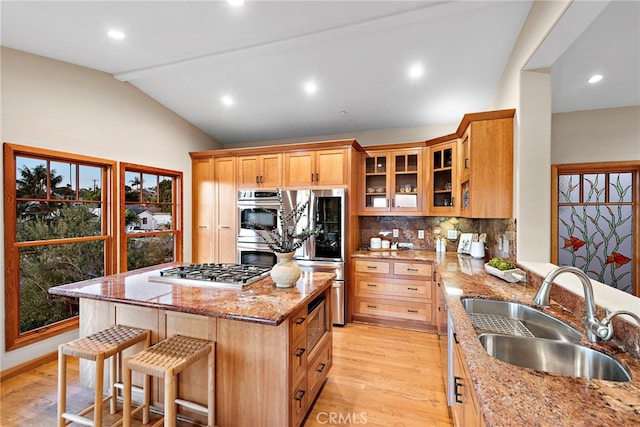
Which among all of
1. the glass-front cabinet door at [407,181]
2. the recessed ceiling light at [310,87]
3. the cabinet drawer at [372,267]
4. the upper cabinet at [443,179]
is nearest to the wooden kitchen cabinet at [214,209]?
the recessed ceiling light at [310,87]

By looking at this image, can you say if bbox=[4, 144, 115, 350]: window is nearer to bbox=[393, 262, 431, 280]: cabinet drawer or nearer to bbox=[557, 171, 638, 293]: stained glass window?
bbox=[393, 262, 431, 280]: cabinet drawer

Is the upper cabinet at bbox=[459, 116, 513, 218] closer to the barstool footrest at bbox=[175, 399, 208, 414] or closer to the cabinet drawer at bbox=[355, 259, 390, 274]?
the cabinet drawer at bbox=[355, 259, 390, 274]

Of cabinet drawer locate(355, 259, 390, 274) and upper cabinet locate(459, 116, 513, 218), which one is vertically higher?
upper cabinet locate(459, 116, 513, 218)

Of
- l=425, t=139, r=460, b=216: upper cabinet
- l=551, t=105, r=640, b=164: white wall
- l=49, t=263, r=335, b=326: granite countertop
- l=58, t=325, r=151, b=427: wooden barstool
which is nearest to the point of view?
l=49, t=263, r=335, b=326: granite countertop

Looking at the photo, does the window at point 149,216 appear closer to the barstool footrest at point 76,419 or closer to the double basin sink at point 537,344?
the barstool footrest at point 76,419

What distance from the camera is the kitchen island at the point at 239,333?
1.56 meters

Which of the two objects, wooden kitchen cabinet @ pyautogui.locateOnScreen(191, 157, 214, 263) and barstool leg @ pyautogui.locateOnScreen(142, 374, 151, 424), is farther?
wooden kitchen cabinet @ pyautogui.locateOnScreen(191, 157, 214, 263)

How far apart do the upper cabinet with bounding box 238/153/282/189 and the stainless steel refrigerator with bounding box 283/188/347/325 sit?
1.85 feet

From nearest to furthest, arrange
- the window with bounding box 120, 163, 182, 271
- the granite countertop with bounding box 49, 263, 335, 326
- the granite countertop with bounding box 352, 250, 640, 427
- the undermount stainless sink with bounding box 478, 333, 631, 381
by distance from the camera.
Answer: the granite countertop with bounding box 352, 250, 640, 427
the undermount stainless sink with bounding box 478, 333, 631, 381
the granite countertop with bounding box 49, 263, 335, 326
the window with bounding box 120, 163, 182, 271

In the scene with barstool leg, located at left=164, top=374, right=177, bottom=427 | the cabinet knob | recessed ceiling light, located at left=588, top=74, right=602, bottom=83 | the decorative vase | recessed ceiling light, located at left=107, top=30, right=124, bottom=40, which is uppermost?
recessed ceiling light, located at left=107, top=30, right=124, bottom=40

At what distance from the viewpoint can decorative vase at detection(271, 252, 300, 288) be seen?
192cm

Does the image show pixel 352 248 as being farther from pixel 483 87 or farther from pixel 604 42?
pixel 604 42

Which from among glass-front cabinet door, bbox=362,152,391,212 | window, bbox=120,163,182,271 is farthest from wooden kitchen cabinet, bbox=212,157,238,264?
glass-front cabinet door, bbox=362,152,391,212

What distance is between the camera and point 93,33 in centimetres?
235
